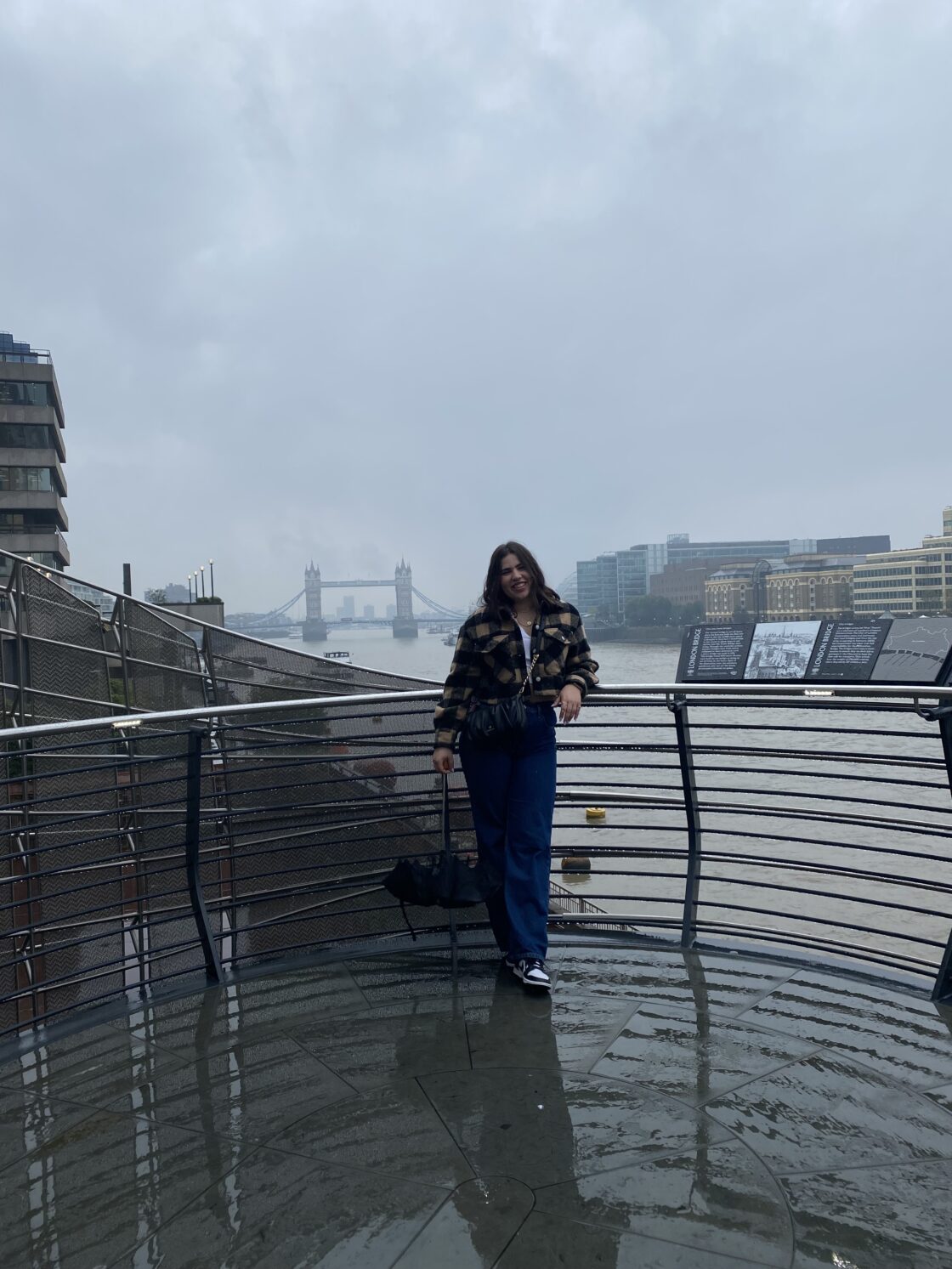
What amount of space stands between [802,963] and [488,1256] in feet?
6.64


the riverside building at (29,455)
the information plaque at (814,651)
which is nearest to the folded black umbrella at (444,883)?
the information plaque at (814,651)

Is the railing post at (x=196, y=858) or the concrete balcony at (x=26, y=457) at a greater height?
the concrete balcony at (x=26, y=457)

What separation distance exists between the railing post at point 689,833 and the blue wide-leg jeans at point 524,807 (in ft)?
1.80

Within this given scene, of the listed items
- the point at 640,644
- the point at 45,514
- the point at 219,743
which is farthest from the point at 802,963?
the point at 45,514

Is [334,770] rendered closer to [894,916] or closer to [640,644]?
[894,916]

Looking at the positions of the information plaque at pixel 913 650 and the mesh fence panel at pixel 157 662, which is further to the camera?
the information plaque at pixel 913 650

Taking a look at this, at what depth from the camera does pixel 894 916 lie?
29266 mm

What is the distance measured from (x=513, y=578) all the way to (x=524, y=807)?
81 cm

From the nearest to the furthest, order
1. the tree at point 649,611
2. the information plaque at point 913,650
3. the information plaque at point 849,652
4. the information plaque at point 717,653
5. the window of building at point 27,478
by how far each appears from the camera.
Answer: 1. the information plaque at point 849,652
2. the information plaque at point 913,650
3. the information plaque at point 717,653
4. the tree at point 649,611
5. the window of building at point 27,478

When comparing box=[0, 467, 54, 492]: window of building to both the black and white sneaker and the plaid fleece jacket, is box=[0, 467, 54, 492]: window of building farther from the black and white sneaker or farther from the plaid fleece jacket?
the black and white sneaker

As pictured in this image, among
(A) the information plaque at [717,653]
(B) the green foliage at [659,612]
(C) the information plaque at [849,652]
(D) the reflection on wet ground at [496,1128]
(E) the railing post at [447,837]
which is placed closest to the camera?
(D) the reflection on wet ground at [496,1128]

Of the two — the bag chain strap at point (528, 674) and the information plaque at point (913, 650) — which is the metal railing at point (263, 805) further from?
the information plaque at point (913, 650)

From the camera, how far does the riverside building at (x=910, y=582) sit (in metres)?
51.8

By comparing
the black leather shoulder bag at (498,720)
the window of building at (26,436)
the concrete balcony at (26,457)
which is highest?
the window of building at (26,436)
